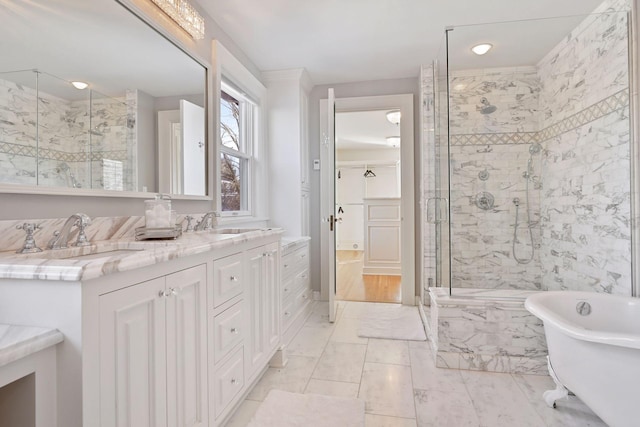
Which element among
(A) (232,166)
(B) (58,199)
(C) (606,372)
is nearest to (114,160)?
(B) (58,199)

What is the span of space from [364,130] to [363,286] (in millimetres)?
2968

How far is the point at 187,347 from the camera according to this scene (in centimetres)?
123

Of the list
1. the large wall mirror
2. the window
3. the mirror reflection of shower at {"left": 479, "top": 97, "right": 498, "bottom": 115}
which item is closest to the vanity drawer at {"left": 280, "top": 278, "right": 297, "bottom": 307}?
the window

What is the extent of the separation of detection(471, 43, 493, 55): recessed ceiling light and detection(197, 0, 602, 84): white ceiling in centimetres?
8

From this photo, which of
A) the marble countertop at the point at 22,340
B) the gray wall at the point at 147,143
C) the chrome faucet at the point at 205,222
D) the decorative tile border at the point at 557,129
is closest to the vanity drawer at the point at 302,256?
the chrome faucet at the point at 205,222

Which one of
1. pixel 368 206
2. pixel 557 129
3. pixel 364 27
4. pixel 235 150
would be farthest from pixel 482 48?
pixel 368 206

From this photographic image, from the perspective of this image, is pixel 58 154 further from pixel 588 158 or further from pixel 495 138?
pixel 495 138

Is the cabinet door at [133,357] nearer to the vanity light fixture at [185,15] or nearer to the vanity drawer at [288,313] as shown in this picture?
the vanity drawer at [288,313]

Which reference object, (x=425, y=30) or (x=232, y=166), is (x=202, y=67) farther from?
(x=425, y=30)

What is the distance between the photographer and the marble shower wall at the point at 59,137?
1127 mm

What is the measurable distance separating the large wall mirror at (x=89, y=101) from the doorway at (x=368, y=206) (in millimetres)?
2361

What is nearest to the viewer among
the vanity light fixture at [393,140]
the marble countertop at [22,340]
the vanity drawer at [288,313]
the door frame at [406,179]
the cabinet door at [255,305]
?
the marble countertop at [22,340]

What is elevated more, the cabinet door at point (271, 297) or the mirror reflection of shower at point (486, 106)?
the mirror reflection of shower at point (486, 106)

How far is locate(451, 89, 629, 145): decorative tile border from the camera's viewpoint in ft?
6.95
